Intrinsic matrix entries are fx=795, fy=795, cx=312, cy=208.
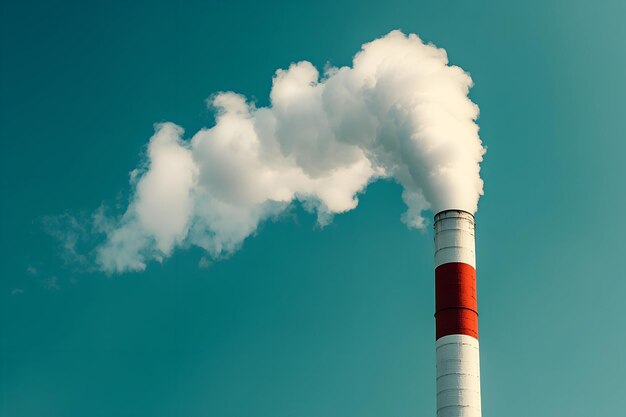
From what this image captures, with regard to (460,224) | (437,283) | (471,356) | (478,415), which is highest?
(460,224)

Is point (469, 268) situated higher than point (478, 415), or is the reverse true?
point (469, 268)

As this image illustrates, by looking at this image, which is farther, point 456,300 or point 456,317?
point 456,300

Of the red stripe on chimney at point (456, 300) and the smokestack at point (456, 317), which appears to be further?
the red stripe on chimney at point (456, 300)

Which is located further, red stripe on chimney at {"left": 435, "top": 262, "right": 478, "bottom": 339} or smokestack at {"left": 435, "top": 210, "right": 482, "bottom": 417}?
red stripe on chimney at {"left": 435, "top": 262, "right": 478, "bottom": 339}

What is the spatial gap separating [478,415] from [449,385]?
1427 millimetres

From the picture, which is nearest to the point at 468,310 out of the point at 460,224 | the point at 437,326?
the point at 437,326

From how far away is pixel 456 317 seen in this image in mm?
28703

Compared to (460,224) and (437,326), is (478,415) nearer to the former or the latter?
(437,326)

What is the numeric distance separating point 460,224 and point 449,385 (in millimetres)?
6120

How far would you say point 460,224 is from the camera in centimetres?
3036

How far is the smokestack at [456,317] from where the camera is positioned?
2805 cm

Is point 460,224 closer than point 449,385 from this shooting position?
No

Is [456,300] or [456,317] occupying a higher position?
[456,300]

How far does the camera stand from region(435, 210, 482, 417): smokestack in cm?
2805
